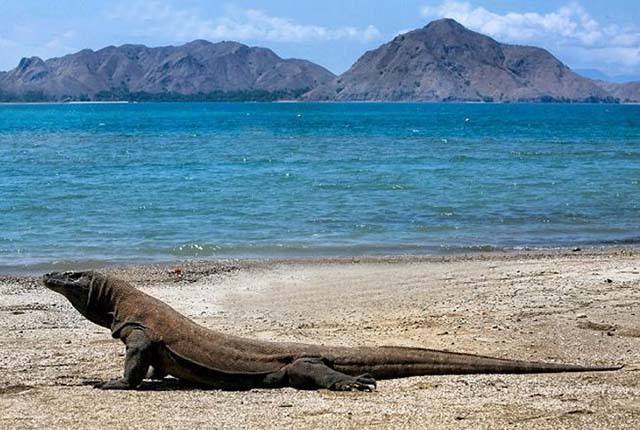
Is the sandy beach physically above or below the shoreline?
above

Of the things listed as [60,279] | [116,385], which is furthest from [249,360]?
[60,279]

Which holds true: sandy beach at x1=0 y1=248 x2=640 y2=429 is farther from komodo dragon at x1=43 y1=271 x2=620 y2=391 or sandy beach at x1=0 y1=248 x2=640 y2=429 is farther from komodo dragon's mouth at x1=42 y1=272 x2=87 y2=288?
komodo dragon's mouth at x1=42 y1=272 x2=87 y2=288

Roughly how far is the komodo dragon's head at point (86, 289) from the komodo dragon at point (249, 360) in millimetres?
19

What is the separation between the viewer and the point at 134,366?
8297 millimetres

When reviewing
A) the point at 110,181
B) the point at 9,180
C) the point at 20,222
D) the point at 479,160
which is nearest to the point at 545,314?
the point at 20,222

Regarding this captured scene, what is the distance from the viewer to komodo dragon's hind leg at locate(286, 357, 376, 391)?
802cm

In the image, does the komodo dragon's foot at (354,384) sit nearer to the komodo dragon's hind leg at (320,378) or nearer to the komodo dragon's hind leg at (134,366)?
the komodo dragon's hind leg at (320,378)

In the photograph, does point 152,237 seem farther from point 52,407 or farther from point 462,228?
point 52,407


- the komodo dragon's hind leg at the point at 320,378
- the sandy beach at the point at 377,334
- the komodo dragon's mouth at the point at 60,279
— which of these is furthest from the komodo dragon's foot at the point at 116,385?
the komodo dragon's hind leg at the point at 320,378

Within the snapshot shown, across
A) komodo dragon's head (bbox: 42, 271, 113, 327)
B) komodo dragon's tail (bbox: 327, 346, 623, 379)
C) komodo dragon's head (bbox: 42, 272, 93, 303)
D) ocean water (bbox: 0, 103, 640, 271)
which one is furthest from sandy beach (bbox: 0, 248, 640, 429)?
ocean water (bbox: 0, 103, 640, 271)

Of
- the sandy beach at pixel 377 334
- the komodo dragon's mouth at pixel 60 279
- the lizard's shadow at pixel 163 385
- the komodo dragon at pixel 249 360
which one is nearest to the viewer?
the sandy beach at pixel 377 334

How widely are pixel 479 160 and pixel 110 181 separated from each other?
1739 cm

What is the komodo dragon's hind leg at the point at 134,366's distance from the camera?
8273mm

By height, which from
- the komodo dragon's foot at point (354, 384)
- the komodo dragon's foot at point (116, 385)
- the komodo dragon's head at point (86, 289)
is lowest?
the komodo dragon's foot at point (116, 385)
